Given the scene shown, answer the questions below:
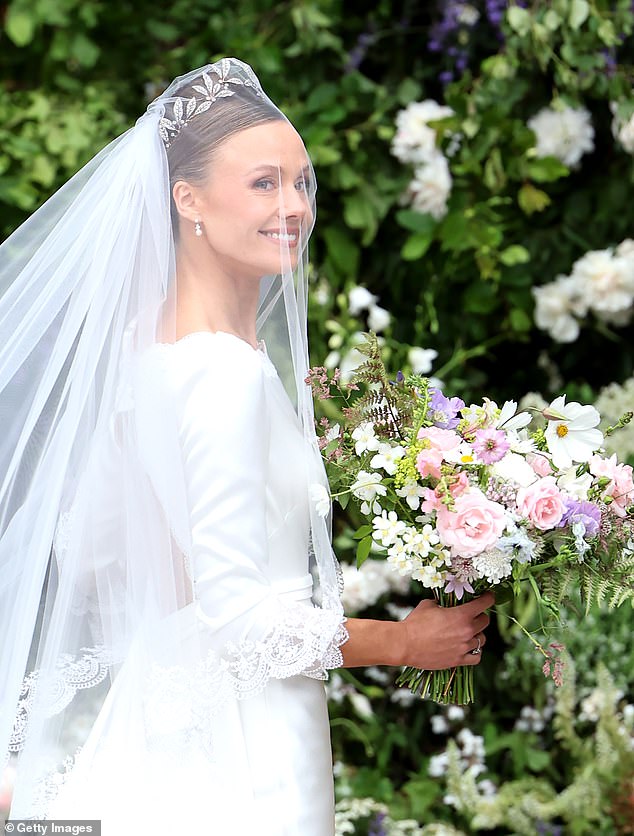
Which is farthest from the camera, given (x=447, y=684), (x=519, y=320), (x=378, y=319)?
(x=519, y=320)

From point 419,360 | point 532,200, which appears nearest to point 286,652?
point 419,360

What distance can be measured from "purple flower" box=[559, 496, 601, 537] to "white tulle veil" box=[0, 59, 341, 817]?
345mm

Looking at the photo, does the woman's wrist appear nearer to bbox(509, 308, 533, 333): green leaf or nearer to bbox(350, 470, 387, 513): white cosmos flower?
bbox(350, 470, 387, 513): white cosmos flower

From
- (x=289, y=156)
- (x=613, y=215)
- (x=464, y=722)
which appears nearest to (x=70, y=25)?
(x=613, y=215)

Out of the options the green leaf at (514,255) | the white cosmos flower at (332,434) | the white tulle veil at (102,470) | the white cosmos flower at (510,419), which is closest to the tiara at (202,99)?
the white tulle veil at (102,470)

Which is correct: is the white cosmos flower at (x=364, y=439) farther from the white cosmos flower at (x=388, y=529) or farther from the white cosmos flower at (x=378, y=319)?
the white cosmos flower at (x=378, y=319)

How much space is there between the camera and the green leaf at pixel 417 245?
11.1ft

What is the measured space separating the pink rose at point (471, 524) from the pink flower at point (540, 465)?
0.42ft

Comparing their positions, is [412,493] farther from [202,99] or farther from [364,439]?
[202,99]

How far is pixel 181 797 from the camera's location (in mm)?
1513

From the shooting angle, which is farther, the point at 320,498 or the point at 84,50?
the point at 84,50

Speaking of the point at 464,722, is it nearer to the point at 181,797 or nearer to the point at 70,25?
the point at 181,797

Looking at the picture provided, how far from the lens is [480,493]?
1578 millimetres

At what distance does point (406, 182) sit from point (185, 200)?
1.94m
